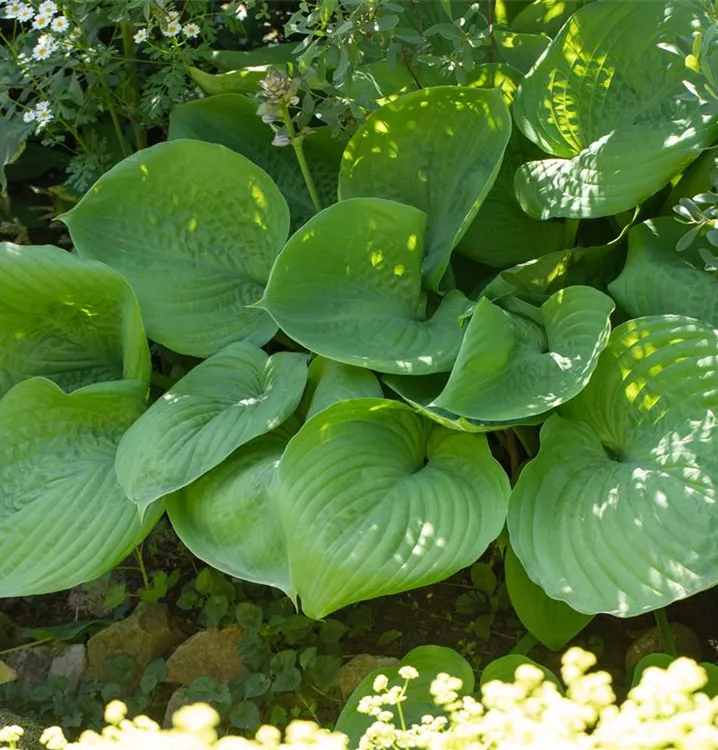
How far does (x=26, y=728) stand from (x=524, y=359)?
3.48 ft

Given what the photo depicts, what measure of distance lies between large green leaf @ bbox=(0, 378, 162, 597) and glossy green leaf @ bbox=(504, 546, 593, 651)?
62cm

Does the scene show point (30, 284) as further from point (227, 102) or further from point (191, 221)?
point (227, 102)

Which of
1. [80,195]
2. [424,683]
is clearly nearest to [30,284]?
[80,195]

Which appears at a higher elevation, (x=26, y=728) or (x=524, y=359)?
(x=524, y=359)

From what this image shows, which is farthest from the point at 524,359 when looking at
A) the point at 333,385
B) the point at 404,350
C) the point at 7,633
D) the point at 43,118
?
the point at 7,633

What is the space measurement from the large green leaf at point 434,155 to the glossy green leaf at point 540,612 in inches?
21.1

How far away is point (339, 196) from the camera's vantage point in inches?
80.2

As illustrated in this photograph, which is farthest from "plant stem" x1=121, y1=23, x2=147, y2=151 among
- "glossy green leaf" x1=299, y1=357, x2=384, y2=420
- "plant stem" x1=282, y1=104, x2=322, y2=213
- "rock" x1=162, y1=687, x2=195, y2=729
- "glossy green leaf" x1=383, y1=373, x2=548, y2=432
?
"rock" x1=162, y1=687, x2=195, y2=729

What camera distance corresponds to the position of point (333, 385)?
1833mm

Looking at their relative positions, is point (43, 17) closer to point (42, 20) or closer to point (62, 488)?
point (42, 20)

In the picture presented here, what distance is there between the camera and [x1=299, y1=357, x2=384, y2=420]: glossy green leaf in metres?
1.80

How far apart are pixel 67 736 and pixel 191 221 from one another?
97 centimetres

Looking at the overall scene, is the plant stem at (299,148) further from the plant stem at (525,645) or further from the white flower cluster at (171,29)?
the plant stem at (525,645)

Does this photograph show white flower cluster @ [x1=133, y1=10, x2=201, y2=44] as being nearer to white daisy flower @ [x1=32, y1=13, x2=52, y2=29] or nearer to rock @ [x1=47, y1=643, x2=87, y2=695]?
white daisy flower @ [x1=32, y1=13, x2=52, y2=29]
